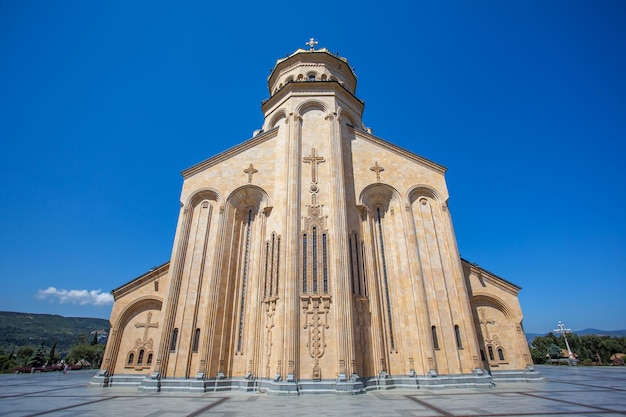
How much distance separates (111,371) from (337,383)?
41.8 feet

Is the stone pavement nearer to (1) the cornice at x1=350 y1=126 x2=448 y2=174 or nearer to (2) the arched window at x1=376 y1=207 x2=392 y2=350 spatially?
(2) the arched window at x1=376 y1=207 x2=392 y2=350

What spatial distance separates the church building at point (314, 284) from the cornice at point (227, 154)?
66 mm

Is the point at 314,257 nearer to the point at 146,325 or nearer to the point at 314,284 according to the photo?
the point at 314,284

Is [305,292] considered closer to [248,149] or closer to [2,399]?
[248,149]

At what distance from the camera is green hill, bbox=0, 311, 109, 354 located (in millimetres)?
111188

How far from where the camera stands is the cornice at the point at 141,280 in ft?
59.5

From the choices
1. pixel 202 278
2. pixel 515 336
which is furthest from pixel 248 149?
pixel 515 336

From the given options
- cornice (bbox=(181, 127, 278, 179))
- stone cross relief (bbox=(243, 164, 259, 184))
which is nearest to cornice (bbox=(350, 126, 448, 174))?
cornice (bbox=(181, 127, 278, 179))

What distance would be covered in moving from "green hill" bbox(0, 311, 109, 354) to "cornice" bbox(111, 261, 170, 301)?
122298 mm

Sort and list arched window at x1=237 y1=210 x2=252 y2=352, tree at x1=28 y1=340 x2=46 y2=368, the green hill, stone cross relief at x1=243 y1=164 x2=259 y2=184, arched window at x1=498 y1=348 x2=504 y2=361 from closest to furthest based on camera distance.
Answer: arched window at x1=237 y1=210 x2=252 y2=352 < arched window at x1=498 y1=348 x2=504 y2=361 < stone cross relief at x1=243 y1=164 x2=259 y2=184 < tree at x1=28 y1=340 x2=46 y2=368 < the green hill

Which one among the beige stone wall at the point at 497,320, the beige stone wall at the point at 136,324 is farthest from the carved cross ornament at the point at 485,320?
the beige stone wall at the point at 136,324

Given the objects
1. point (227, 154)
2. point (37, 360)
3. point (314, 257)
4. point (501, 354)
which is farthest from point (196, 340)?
point (37, 360)

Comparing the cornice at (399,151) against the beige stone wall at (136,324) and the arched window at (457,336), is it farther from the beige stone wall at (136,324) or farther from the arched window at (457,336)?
the beige stone wall at (136,324)

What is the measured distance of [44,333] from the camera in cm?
12575
